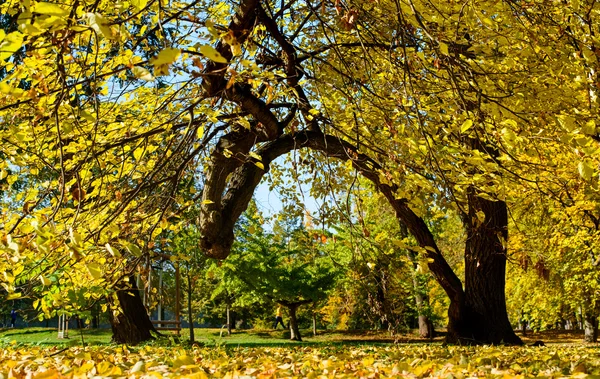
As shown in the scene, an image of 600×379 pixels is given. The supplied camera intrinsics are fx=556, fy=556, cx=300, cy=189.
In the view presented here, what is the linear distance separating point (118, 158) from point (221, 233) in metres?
1.34

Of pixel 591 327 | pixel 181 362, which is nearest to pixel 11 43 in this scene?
pixel 181 362

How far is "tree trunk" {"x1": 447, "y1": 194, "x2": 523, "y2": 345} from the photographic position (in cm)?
790

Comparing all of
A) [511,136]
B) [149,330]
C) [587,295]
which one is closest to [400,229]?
[587,295]

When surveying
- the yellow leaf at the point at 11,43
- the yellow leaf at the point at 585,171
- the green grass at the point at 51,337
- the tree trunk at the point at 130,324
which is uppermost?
the yellow leaf at the point at 11,43

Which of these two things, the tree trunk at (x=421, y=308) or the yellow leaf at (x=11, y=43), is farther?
the tree trunk at (x=421, y=308)

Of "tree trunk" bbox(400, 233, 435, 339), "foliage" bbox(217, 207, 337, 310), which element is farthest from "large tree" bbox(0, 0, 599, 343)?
"tree trunk" bbox(400, 233, 435, 339)

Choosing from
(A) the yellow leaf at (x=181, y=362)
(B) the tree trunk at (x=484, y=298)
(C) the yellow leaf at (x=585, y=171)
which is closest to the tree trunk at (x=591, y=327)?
(B) the tree trunk at (x=484, y=298)

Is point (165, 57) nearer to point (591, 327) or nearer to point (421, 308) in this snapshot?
point (591, 327)

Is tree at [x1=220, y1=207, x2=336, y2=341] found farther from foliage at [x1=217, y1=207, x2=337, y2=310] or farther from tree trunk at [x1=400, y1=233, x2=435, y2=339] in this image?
tree trunk at [x1=400, y1=233, x2=435, y2=339]

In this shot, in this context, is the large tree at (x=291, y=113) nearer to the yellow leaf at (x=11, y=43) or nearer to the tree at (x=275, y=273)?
the yellow leaf at (x=11, y=43)

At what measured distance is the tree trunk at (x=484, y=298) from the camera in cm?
790

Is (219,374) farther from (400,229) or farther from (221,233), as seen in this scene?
(400,229)

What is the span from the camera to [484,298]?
26.4ft

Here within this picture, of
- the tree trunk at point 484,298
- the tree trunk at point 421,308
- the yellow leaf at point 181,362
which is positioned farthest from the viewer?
the tree trunk at point 421,308
